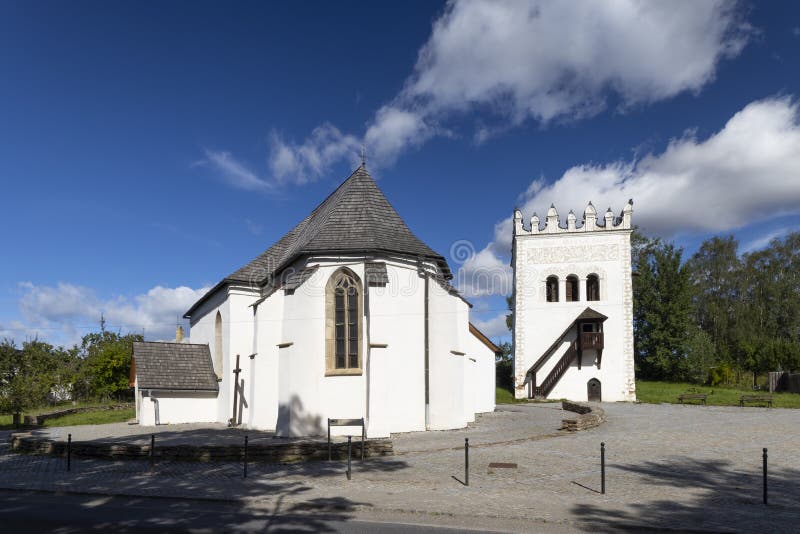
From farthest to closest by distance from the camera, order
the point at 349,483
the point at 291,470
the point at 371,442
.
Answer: the point at 371,442, the point at 291,470, the point at 349,483

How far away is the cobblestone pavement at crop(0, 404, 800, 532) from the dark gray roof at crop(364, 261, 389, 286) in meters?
4.88

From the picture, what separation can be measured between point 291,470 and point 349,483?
2.02 m

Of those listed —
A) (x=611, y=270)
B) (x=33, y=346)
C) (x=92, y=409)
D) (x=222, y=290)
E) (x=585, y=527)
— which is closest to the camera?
(x=585, y=527)

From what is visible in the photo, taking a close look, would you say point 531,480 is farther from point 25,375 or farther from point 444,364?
point 25,375

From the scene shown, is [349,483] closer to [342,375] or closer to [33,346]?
[342,375]

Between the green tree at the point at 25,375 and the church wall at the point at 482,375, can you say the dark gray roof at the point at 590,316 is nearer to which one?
the church wall at the point at 482,375

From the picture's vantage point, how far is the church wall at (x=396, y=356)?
58.1 ft

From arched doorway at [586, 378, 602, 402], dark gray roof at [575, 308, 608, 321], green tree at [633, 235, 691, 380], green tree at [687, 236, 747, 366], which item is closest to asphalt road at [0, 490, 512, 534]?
dark gray roof at [575, 308, 608, 321]

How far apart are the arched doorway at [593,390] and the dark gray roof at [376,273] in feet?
74.7

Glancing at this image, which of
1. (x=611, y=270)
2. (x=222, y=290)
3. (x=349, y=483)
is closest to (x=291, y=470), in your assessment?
(x=349, y=483)

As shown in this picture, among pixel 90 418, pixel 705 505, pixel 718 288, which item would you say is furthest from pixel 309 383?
pixel 718 288

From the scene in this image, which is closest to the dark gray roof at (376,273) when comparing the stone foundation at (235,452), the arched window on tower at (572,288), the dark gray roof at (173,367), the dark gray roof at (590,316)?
the stone foundation at (235,452)

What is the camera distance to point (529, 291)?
38.7 m

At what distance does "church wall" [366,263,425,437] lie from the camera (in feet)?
58.1
